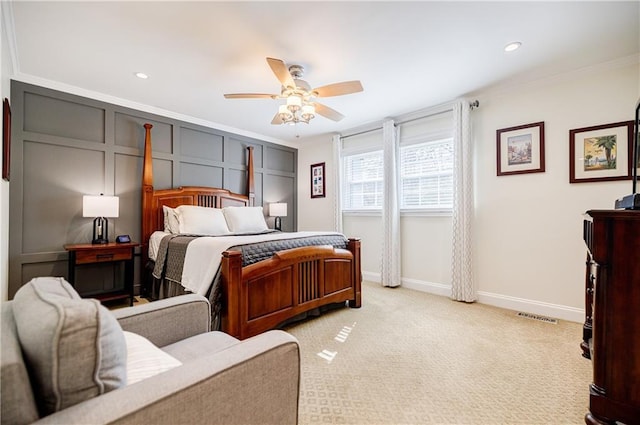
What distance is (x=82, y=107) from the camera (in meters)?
3.30

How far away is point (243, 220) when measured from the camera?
3998mm

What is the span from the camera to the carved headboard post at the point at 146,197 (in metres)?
3.66

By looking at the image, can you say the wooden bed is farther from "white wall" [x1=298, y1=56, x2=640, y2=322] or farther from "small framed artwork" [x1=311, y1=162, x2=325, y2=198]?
"small framed artwork" [x1=311, y1=162, x2=325, y2=198]

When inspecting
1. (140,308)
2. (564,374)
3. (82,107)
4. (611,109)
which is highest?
(82,107)

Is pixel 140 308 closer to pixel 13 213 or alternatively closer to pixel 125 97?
pixel 13 213

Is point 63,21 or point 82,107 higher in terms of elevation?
point 63,21

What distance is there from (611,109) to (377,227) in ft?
9.48

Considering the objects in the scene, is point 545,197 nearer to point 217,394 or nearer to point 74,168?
point 217,394

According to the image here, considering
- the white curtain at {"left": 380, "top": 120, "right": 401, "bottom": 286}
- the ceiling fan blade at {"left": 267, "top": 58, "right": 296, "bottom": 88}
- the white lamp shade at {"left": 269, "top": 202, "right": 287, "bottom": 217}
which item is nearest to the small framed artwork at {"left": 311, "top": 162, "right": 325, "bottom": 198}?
the white lamp shade at {"left": 269, "top": 202, "right": 287, "bottom": 217}

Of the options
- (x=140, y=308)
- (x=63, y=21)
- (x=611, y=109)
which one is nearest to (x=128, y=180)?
(x=63, y=21)

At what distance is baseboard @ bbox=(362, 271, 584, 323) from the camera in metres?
2.85

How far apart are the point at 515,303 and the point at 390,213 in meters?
1.80

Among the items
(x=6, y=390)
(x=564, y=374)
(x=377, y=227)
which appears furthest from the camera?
(x=377, y=227)

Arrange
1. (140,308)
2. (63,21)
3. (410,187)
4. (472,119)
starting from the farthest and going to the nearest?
(410,187), (472,119), (63,21), (140,308)
